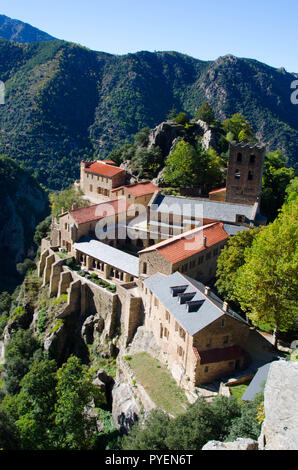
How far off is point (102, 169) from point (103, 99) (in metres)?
88.0

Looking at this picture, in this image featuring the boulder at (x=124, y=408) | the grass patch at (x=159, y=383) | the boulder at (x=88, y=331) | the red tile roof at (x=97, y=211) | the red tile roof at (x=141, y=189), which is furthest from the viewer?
the red tile roof at (x=141, y=189)

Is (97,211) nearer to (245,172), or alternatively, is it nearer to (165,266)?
(165,266)

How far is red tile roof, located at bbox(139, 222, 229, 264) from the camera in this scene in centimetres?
3725

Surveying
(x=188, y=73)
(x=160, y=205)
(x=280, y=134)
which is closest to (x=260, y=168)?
(x=160, y=205)

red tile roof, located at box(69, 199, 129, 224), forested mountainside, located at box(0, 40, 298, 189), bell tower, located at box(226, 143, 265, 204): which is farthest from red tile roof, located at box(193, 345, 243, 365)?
forested mountainside, located at box(0, 40, 298, 189)

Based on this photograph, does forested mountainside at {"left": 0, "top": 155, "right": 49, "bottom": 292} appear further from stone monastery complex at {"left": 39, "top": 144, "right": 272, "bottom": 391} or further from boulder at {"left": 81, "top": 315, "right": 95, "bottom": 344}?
boulder at {"left": 81, "top": 315, "right": 95, "bottom": 344}

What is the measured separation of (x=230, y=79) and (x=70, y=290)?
134 metres

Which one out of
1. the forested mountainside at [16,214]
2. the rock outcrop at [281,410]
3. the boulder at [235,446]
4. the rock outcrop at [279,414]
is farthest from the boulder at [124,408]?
the forested mountainside at [16,214]

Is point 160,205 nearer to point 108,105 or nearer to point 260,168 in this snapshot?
point 260,168

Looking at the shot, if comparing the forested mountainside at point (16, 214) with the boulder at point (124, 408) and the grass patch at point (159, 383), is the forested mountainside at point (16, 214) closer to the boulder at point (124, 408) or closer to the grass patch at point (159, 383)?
the boulder at point (124, 408)

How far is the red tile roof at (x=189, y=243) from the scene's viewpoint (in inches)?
1467

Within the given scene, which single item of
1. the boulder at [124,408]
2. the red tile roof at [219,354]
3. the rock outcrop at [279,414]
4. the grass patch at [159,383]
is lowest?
the boulder at [124,408]

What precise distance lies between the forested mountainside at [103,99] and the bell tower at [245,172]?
74.2 m

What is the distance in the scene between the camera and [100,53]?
170m
